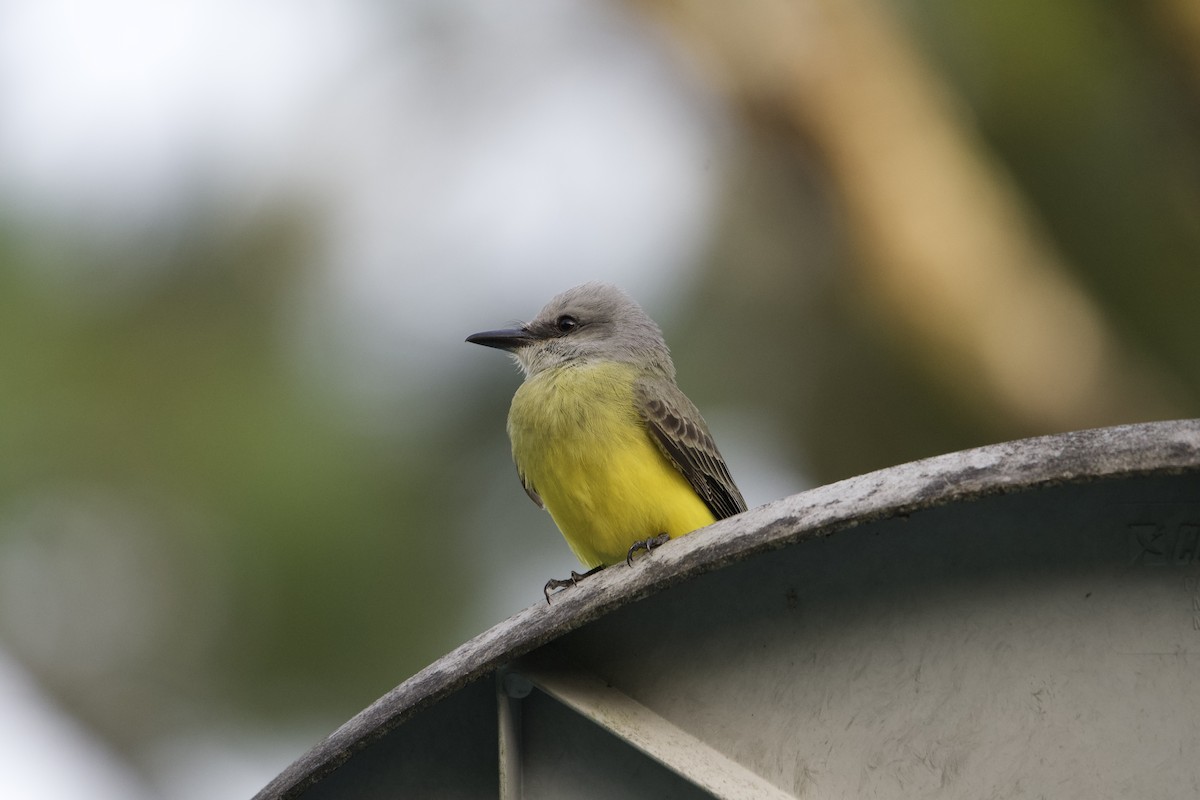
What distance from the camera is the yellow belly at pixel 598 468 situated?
471 centimetres

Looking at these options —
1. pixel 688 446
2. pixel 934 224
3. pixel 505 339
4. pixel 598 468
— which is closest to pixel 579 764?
pixel 598 468

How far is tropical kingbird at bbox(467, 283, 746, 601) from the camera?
15.5 ft

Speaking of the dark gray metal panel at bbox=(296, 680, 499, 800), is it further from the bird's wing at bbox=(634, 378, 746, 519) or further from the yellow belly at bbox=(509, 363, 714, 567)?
the bird's wing at bbox=(634, 378, 746, 519)

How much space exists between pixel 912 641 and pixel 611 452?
237 cm

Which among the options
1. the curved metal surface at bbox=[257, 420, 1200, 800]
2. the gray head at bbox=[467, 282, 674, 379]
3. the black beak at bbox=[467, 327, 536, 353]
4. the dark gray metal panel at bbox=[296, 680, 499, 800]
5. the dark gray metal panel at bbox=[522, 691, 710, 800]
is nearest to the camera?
the curved metal surface at bbox=[257, 420, 1200, 800]

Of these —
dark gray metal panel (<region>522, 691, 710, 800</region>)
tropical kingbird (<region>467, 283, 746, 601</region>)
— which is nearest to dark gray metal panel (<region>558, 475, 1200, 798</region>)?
dark gray metal panel (<region>522, 691, 710, 800</region>)

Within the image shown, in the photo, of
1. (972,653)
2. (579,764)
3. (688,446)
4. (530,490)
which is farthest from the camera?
(530,490)

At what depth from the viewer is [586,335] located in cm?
571

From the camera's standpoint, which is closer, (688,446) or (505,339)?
(688,446)

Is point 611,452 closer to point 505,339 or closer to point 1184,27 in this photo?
point 505,339

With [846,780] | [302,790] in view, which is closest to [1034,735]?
[846,780]

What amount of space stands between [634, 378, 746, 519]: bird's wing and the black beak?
0.65 meters

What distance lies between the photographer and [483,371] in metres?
6.71

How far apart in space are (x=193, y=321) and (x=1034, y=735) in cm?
480
